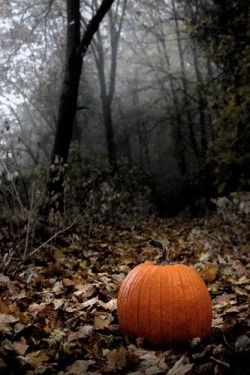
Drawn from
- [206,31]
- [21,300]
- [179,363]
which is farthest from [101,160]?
[179,363]

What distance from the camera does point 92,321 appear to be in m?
2.91

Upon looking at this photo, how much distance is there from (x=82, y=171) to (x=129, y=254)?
704 centimetres

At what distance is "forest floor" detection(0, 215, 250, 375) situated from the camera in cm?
205

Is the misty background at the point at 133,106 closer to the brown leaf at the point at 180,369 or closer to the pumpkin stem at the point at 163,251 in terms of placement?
the pumpkin stem at the point at 163,251

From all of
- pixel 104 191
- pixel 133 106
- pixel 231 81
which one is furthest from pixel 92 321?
pixel 133 106

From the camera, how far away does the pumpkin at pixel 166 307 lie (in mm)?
2441

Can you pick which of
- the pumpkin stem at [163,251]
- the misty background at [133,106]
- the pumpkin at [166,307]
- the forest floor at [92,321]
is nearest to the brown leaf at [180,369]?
the forest floor at [92,321]

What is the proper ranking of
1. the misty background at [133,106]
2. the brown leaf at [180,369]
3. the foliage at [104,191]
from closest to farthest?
the brown leaf at [180,369] → the misty background at [133,106] → the foliage at [104,191]

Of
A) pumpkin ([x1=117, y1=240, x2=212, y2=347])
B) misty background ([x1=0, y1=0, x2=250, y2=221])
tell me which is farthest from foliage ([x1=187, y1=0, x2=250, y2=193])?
pumpkin ([x1=117, y1=240, x2=212, y2=347])

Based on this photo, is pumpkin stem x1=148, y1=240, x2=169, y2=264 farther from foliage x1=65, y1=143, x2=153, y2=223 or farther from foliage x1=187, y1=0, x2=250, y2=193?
foliage x1=187, y1=0, x2=250, y2=193

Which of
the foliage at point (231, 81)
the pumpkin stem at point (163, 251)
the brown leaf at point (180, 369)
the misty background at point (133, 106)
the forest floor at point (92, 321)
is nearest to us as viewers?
the brown leaf at point (180, 369)

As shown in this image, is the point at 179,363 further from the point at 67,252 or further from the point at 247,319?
the point at 67,252

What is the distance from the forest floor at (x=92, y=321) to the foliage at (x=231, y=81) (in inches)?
119

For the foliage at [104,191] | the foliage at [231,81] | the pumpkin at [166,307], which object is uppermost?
the foliage at [231,81]
